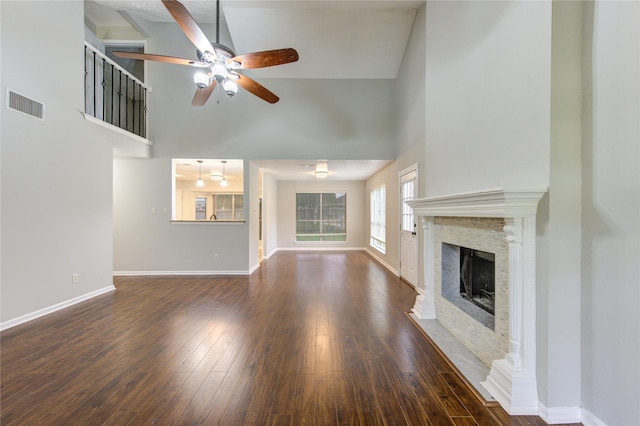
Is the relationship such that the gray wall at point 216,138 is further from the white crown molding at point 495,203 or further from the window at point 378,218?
the white crown molding at point 495,203

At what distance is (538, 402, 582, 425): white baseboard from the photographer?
1466mm

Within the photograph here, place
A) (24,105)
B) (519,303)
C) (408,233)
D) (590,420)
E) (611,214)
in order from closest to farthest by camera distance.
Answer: (611,214)
(590,420)
(519,303)
(24,105)
(408,233)

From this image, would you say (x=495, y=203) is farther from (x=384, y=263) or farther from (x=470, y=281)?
(x=384, y=263)

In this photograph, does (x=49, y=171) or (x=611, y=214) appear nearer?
(x=611, y=214)

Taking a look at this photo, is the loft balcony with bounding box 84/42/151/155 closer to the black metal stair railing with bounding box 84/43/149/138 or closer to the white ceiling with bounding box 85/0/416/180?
the black metal stair railing with bounding box 84/43/149/138

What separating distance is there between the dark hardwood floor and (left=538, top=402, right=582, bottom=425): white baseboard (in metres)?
0.06

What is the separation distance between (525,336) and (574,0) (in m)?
2.04

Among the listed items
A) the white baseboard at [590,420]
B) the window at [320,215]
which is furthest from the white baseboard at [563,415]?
the window at [320,215]

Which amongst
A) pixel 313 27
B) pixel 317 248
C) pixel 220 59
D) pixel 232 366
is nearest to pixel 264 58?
pixel 220 59

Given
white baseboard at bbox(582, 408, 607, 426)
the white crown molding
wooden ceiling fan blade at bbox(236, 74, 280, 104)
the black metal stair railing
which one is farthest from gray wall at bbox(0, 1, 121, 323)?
white baseboard at bbox(582, 408, 607, 426)

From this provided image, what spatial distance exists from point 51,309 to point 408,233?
5224mm

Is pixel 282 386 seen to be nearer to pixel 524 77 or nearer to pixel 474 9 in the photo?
pixel 524 77

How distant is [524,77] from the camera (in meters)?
1.62

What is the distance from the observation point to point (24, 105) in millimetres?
2828
